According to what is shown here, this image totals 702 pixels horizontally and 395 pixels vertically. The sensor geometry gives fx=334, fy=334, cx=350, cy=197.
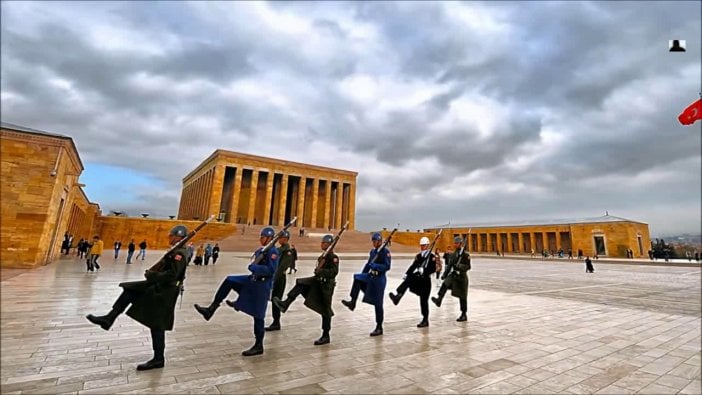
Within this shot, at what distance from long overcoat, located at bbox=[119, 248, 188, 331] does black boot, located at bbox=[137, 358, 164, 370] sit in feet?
1.30

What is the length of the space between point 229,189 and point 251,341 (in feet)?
177

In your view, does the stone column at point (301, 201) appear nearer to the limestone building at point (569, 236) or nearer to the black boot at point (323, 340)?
the limestone building at point (569, 236)

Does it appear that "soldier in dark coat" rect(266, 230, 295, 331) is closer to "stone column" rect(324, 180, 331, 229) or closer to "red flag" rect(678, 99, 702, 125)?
"red flag" rect(678, 99, 702, 125)

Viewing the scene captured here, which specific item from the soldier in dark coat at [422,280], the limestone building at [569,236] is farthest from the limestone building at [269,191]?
the soldier in dark coat at [422,280]

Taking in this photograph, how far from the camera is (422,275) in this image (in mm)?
6957

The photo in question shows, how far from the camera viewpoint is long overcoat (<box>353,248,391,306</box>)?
6211 mm

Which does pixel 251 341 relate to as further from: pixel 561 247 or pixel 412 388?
pixel 561 247

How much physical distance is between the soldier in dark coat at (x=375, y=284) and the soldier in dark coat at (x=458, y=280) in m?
1.82

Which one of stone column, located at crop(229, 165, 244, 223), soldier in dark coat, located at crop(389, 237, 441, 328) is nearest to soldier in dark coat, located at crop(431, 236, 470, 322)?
soldier in dark coat, located at crop(389, 237, 441, 328)

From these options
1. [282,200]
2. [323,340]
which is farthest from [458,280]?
[282,200]

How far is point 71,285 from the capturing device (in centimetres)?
1050

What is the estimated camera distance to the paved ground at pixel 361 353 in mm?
3799

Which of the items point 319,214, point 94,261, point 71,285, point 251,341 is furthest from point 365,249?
point 251,341

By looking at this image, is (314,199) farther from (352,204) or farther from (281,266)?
(281,266)
